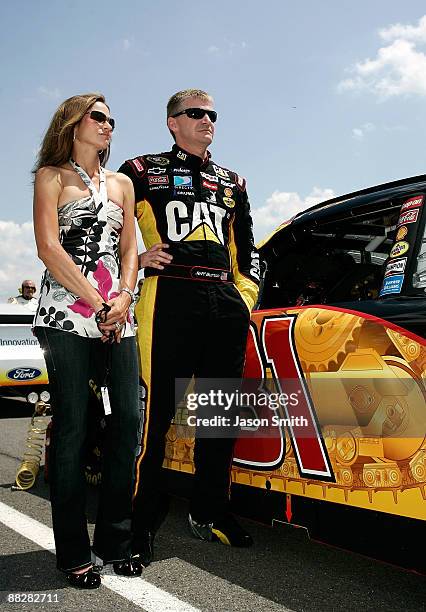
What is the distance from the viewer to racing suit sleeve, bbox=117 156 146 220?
10.2 ft

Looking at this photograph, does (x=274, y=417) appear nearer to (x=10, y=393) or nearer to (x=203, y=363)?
(x=203, y=363)

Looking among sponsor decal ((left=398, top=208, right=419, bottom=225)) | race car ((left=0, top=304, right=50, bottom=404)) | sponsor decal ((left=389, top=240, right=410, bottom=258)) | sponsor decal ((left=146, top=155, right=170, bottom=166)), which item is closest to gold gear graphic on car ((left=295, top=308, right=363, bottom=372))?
sponsor decal ((left=389, top=240, right=410, bottom=258))

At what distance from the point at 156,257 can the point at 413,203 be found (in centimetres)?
114

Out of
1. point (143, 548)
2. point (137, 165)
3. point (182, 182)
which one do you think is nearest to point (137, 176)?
point (137, 165)

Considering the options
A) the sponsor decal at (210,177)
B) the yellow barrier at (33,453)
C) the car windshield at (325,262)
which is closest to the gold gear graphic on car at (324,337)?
the car windshield at (325,262)

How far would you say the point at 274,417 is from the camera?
2.78 meters

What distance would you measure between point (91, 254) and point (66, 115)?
59cm

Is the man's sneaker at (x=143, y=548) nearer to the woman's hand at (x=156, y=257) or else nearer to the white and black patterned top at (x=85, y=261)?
the white and black patterned top at (x=85, y=261)

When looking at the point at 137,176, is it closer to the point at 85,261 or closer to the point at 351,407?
the point at 85,261

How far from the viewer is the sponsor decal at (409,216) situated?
248 cm

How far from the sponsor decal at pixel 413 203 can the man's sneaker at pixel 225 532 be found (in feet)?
5.49

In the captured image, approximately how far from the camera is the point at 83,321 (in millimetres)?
2668

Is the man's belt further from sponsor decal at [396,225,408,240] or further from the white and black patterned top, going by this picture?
sponsor decal at [396,225,408,240]

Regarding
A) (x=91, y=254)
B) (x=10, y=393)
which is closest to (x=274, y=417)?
(x=91, y=254)
